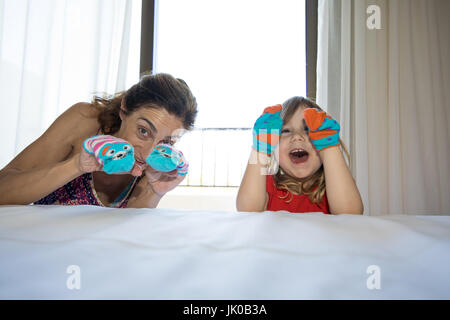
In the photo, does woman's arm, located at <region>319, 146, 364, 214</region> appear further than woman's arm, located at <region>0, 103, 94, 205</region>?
Yes

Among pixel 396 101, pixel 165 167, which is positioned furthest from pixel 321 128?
pixel 396 101

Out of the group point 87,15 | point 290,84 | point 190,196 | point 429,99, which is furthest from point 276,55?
point 87,15

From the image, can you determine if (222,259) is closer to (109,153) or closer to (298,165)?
(109,153)


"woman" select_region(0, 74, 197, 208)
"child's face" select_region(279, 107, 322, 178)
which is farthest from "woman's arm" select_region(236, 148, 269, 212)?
"woman" select_region(0, 74, 197, 208)

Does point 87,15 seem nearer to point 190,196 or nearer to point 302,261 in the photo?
point 190,196

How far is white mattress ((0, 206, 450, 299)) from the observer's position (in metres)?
0.24

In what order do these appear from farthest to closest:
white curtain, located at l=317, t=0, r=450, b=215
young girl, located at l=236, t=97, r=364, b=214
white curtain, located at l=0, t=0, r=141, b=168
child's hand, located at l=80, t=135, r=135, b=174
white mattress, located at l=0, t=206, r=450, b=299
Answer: white curtain, located at l=0, t=0, r=141, b=168 < white curtain, located at l=317, t=0, r=450, b=215 < young girl, located at l=236, t=97, r=364, b=214 < child's hand, located at l=80, t=135, r=135, b=174 < white mattress, located at l=0, t=206, r=450, b=299

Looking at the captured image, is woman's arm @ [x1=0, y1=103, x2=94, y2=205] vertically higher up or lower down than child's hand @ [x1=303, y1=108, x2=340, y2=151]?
lower down

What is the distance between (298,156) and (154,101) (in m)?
0.56

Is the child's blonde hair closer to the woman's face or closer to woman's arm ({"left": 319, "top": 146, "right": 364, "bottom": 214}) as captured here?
woman's arm ({"left": 319, "top": 146, "right": 364, "bottom": 214})

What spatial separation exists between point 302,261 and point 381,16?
6.15 feet

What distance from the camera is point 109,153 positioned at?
0.59 metres

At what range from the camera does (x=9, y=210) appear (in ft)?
1.47
